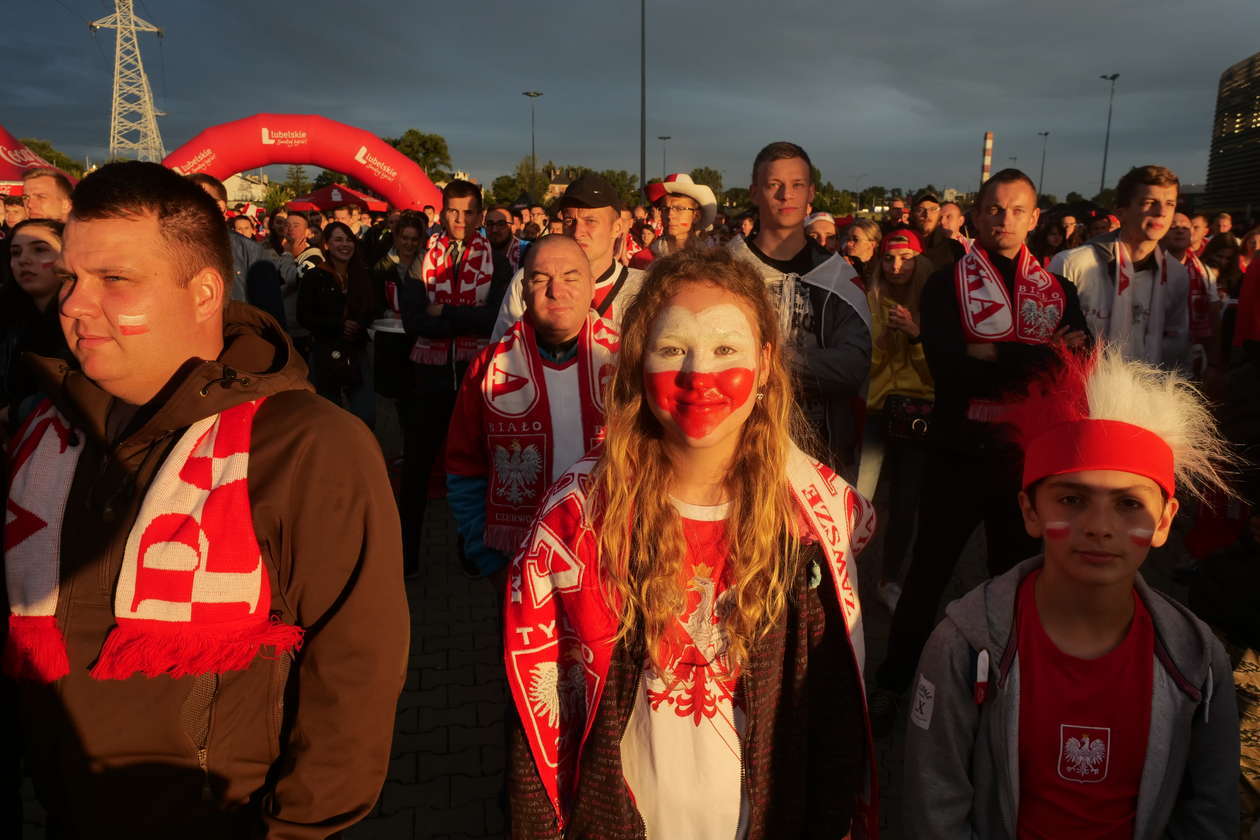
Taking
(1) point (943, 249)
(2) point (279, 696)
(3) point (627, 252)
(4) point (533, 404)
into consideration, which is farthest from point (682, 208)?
(2) point (279, 696)

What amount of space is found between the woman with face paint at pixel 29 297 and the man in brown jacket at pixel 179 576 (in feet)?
7.46

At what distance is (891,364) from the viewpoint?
14.8 ft

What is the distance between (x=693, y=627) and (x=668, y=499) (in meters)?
0.29

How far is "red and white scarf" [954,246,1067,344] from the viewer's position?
3.22 m

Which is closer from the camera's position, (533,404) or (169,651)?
(169,651)

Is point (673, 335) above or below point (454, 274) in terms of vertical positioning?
below

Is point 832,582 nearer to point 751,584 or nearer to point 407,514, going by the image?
point 751,584

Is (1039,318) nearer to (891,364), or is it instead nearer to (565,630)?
→ (891,364)

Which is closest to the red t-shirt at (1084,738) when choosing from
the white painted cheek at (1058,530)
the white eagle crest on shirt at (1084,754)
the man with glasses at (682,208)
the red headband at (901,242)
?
the white eagle crest on shirt at (1084,754)

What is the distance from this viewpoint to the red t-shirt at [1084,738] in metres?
1.73

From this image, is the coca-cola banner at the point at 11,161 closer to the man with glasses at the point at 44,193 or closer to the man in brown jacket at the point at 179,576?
the man with glasses at the point at 44,193

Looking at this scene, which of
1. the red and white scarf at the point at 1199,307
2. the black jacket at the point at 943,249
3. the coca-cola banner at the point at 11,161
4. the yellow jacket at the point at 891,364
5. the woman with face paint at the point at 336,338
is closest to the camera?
the yellow jacket at the point at 891,364

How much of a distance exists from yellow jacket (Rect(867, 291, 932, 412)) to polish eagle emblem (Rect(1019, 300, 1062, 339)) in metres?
1.15

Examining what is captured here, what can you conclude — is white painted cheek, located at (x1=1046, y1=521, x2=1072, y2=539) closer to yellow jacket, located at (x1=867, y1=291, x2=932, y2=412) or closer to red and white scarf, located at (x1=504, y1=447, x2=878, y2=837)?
red and white scarf, located at (x1=504, y1=447, x2=878, y2=837)
